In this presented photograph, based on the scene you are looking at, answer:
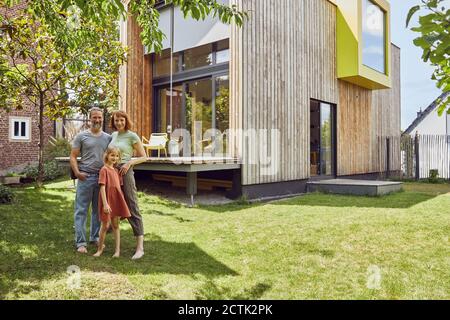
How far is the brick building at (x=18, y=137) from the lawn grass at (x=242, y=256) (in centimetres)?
1031

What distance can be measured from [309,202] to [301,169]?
234 centimetres

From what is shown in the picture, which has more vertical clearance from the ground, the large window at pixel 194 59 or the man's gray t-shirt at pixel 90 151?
the large window at pixel 194 59

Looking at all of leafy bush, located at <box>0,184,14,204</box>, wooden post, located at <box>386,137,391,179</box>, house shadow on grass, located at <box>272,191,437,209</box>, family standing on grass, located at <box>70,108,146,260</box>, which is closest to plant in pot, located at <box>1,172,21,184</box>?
leafy bush, located at <box>0,184,14,204</box>

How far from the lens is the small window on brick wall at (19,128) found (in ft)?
52.5

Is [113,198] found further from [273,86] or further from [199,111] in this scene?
[199,111]

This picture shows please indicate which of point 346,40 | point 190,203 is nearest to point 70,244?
point 190,203

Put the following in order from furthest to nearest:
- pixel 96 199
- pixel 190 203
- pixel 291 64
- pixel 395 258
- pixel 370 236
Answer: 1. pixel 291 64
2. pixel 190 203
3. pixel 370 236
4. pixel 96 199
5. pixel 395 258

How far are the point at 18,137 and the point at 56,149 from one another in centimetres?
208

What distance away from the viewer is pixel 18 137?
16172mm

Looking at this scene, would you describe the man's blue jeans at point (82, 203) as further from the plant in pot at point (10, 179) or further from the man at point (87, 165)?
the plant in pot at point (10, 179)

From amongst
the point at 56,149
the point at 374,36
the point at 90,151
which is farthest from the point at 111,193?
the point at 56,149

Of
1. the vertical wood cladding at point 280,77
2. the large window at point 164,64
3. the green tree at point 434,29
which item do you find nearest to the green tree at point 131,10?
the green tree at point 434,29

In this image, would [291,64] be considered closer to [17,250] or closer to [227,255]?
[227,255]

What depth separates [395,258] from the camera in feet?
13.5
